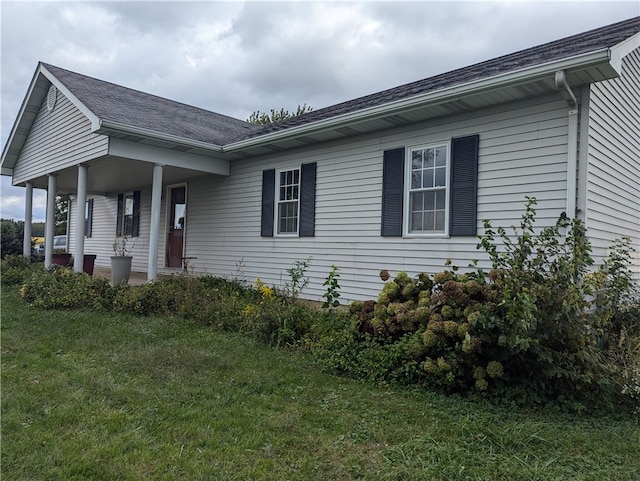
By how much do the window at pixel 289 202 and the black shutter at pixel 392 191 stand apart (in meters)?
1.61

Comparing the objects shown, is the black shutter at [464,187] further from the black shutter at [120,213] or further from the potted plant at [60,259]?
the black shutter at [120,213]

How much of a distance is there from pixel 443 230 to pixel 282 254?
3452 millimetres

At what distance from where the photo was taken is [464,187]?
5.75m

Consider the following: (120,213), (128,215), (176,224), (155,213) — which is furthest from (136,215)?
(155,213)

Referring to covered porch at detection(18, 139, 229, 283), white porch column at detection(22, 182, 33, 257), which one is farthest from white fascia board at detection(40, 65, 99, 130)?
white porch column at detection(22, 182, 33, 257)

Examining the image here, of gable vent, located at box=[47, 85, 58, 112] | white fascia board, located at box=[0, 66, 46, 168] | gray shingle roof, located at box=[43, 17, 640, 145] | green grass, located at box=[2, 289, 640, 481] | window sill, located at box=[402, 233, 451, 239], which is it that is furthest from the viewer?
white fascia board, located at box=[0, 66, 46, 168]

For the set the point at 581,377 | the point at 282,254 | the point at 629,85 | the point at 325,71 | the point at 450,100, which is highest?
the point at 325,71

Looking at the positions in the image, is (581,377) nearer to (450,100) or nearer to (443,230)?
(443,230)

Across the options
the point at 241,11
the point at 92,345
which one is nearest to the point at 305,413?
the point at 92,345

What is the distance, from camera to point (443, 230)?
19.8ft

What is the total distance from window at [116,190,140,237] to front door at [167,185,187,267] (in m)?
1.99

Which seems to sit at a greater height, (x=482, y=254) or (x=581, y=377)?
(x=482, y=254)

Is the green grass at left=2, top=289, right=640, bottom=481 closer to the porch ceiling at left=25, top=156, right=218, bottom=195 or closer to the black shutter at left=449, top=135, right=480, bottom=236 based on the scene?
the black shutter at left=449, top=135, right=480, bottom=236

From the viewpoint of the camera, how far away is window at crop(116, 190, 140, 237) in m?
13.0
